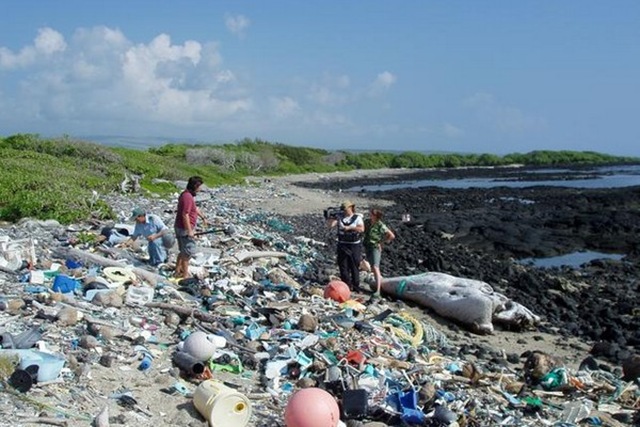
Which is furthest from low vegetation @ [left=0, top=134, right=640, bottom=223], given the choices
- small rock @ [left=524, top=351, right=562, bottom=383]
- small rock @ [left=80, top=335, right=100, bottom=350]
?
small rock @ [left=524, top=351, right=562, bottom=383]

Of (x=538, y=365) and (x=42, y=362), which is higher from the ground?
(x=42, y=362)

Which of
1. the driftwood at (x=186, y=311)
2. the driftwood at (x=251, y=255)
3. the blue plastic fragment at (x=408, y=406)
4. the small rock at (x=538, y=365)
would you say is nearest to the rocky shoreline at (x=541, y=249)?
the driftwood at (x=251, y=255)

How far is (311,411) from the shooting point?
5922 millimetres

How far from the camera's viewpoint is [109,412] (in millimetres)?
6008

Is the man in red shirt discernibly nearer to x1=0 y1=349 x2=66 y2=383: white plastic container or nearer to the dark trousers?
the dark trousers

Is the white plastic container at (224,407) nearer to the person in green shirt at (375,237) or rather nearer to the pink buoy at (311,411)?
the pink buoy at (311,411)

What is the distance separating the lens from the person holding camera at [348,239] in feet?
39.3

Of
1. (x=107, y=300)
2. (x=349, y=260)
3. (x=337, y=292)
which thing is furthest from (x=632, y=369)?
(x=107, y=300)

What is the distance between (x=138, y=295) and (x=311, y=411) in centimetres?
428

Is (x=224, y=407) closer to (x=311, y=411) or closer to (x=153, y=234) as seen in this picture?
(x=311, y=411)

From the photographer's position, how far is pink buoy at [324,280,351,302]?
11.3 metres

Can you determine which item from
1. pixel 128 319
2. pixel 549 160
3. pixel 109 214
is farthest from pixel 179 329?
pixel 549 160

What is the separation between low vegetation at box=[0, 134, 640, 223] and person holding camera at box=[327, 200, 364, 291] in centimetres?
762

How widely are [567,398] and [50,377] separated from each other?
5809 millimetres
